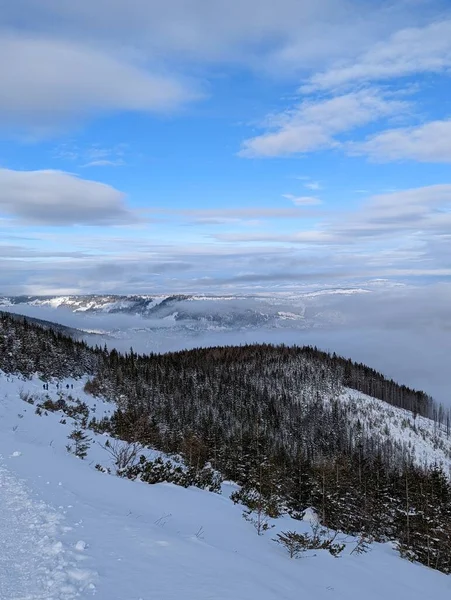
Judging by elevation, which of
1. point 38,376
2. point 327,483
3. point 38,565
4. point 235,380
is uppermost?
point 38,565

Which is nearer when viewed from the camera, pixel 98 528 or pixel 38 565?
pixel 38 565

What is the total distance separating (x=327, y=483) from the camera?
45281mm

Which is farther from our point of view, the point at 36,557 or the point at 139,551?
the point at 139,551

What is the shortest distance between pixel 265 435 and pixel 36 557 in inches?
3276

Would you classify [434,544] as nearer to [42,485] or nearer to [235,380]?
[42,485]

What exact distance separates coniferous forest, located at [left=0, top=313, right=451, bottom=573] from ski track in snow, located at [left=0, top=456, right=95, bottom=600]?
13.1m

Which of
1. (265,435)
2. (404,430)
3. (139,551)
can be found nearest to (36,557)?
(139,551)

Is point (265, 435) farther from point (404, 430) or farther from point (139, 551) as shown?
point (404, 430)

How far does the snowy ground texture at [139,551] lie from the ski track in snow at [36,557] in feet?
0.06

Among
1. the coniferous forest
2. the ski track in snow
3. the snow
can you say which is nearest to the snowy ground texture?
the ski track in snow

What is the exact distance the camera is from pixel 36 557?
807 cm

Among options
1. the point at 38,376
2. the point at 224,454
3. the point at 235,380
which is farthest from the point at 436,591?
the point at 235,380

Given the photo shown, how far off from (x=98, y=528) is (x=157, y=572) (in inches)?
107

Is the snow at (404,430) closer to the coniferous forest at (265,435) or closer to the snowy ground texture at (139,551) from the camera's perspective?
the coniferous forest at (265,435)
